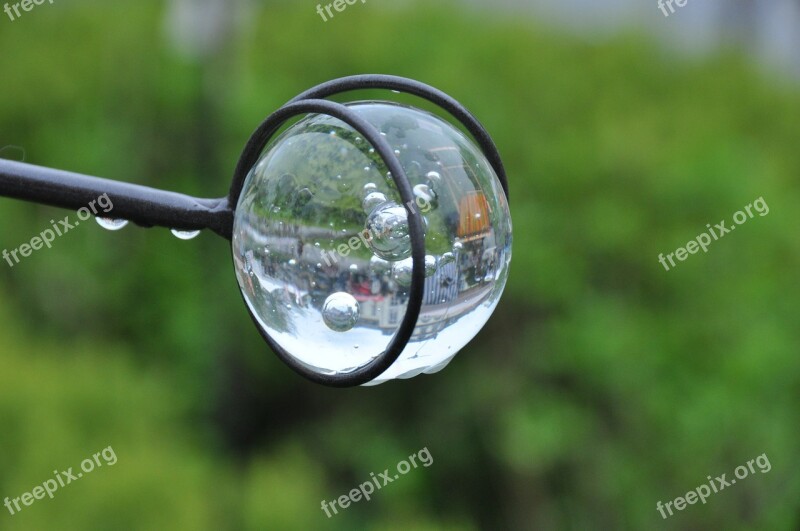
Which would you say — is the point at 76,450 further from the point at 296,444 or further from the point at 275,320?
the point at 275,320

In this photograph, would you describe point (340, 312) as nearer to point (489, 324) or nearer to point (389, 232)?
point (389, 232)

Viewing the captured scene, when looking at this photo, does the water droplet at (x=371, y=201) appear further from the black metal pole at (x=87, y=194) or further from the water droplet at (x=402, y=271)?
the black metal pole at (x=87, y=194)

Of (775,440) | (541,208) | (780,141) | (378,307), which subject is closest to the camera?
(378,307)

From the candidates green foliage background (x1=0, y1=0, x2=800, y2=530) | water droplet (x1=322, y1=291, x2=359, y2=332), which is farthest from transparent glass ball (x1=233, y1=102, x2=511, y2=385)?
green foliage background (x1=0, y1=0, x2=800, y2=530)

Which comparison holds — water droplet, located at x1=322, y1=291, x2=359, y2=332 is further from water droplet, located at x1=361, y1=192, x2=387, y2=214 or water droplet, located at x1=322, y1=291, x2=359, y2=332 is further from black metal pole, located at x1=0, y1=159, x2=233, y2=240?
black metal pole, located at x1=0, y1=159, x2=233, y2=240

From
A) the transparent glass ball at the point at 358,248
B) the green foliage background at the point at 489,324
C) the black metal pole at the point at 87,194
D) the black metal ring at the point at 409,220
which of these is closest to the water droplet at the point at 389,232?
the transparent glass ball at the point at 358,248

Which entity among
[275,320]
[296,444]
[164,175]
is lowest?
[296,444]

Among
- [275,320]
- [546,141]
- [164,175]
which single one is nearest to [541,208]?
[546,141]
